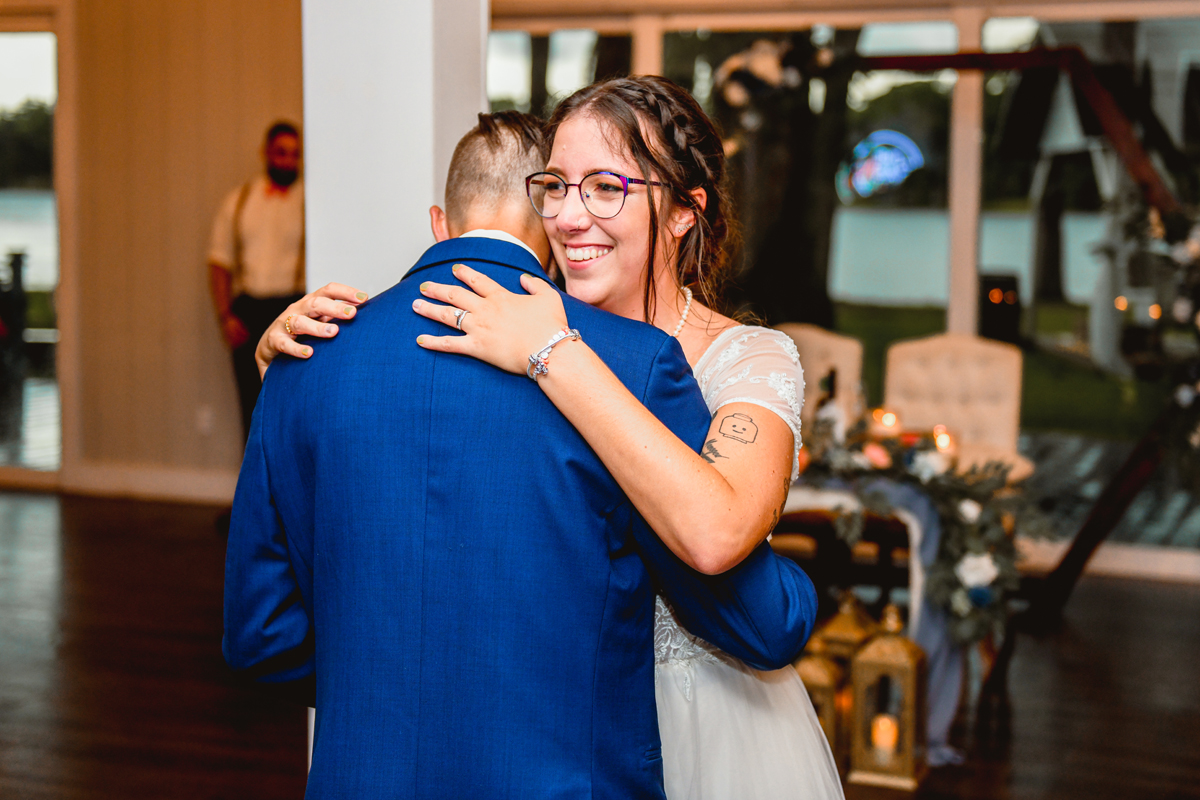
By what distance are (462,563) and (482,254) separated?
36cm

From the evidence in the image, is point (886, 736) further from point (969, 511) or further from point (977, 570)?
point (969, 511)

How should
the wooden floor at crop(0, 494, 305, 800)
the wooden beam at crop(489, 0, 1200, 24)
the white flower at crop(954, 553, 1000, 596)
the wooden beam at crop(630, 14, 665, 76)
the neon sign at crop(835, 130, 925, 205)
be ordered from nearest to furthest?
the wooden floor at crop(0, 494, 305, 800) → the white flower at crop(954, 553, 1000, 596) → the wooden beam at crop(489, 0, 1200, 24) → the neon sign at crop(835, 130, 925, 205) → the wooden beam at crop(630, 14, 665, 76)

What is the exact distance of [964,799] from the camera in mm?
3152

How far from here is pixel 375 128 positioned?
1780 mm

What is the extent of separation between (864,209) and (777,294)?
2.30ft

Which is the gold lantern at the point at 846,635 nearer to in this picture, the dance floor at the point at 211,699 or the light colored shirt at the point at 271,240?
the dance floor at the point at 211,699

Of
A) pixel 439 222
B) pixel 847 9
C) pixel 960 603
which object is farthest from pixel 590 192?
pixel 847 9

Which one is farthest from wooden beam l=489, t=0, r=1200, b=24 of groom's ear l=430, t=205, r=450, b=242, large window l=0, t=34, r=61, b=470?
groom's ear l=430, t=205, r=450, b=242

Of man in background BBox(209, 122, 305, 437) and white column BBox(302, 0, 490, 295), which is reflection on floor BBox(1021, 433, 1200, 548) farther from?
white column BBox(302, 0, 490, 295)

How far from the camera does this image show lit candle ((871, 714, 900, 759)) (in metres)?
3.29

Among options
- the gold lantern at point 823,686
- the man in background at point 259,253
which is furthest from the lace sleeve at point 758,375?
the man in background at point 259,253

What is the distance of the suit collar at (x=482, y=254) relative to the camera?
4.02ft

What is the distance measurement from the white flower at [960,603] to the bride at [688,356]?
1.86 meters

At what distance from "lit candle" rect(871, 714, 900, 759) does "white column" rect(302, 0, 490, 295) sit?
89.8 inches
